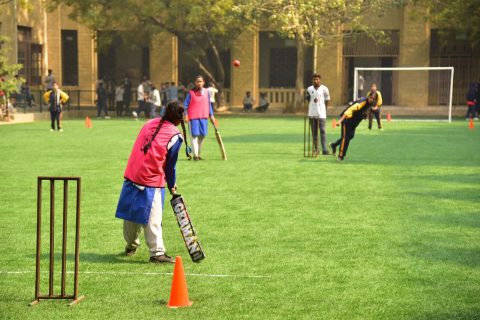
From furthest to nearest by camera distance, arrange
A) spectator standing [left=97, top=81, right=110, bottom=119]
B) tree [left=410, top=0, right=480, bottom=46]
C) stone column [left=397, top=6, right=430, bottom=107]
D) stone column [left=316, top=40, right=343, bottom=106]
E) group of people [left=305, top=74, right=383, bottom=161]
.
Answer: stone column [left=316, top=40, right=343, bottom=106], stone column [left=397, top=6, right=430, bottom=107], spectator standing [left=97, top=81, right=110, bottom=119], tree [left=410, top=0, right=480, bottom=46], group of people [left=305, top=74, right=383, bottom=161]

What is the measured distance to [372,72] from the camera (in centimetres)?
5047

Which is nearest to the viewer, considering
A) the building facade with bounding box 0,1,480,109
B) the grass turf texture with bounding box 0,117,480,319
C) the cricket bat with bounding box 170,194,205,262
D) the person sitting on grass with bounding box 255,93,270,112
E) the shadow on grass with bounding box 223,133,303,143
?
the grass turf texture with bounding box 0,117,480,319

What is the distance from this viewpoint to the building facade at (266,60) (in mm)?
49106

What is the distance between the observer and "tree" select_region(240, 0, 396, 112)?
43.2 meters

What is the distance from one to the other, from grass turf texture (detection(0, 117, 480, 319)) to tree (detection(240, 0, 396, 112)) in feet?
70.4

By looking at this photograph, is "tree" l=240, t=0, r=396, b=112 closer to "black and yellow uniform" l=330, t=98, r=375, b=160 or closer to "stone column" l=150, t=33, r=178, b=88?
"stone column" l=150, t=33, r=178, b=88

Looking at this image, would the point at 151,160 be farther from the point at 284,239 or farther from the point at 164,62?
the point at 164,62

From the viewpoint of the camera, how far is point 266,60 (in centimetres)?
5228

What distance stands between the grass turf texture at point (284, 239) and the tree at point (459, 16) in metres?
23.1

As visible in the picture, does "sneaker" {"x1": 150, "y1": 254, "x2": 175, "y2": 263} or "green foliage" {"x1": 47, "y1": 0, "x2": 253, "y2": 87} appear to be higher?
"green foliage" {"x1": 47, "y1": 0, "x2": 253, "y2": 87}

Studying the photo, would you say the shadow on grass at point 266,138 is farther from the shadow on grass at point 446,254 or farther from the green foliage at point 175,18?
the shadow on grass at point 446,254

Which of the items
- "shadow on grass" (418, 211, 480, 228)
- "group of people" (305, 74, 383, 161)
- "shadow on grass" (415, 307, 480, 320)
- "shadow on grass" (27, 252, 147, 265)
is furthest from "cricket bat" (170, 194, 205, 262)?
"group of people" (305, 74, 383, 161)

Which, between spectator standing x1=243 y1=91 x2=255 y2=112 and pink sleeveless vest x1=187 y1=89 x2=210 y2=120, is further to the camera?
spectator standing x1=243 y1=91 x2=255 y2=112

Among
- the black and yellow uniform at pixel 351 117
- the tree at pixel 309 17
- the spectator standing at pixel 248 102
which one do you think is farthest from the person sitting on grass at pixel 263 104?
the black and yellow uniform at pixel 351 117
